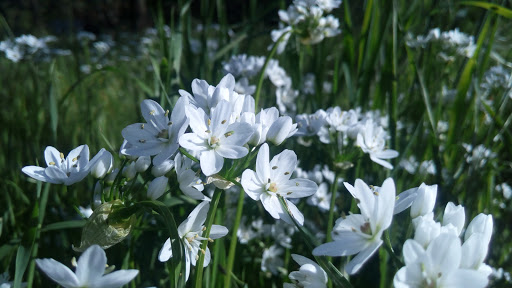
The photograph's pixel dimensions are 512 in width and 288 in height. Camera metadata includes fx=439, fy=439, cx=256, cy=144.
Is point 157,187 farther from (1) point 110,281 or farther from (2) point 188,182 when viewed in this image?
(1) point 110,281

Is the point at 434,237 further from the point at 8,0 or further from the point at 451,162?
the point at 8,0

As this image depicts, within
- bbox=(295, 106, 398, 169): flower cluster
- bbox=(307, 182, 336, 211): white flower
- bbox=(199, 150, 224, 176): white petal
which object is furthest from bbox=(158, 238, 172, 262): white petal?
bbox=(307, 182, 336, 211): white flower

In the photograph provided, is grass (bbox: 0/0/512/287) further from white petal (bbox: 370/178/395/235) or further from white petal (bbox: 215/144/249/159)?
white petal (bbox: 370/178/395/235)

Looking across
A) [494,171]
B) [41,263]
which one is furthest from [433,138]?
[41,263]

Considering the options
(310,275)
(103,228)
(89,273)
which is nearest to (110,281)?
(89,273)

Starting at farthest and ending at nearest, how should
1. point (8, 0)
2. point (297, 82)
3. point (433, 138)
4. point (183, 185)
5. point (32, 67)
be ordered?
point (8, 0)
point (32, 67)
point (297, 82)
point (433, 138)
point (183, 185)
